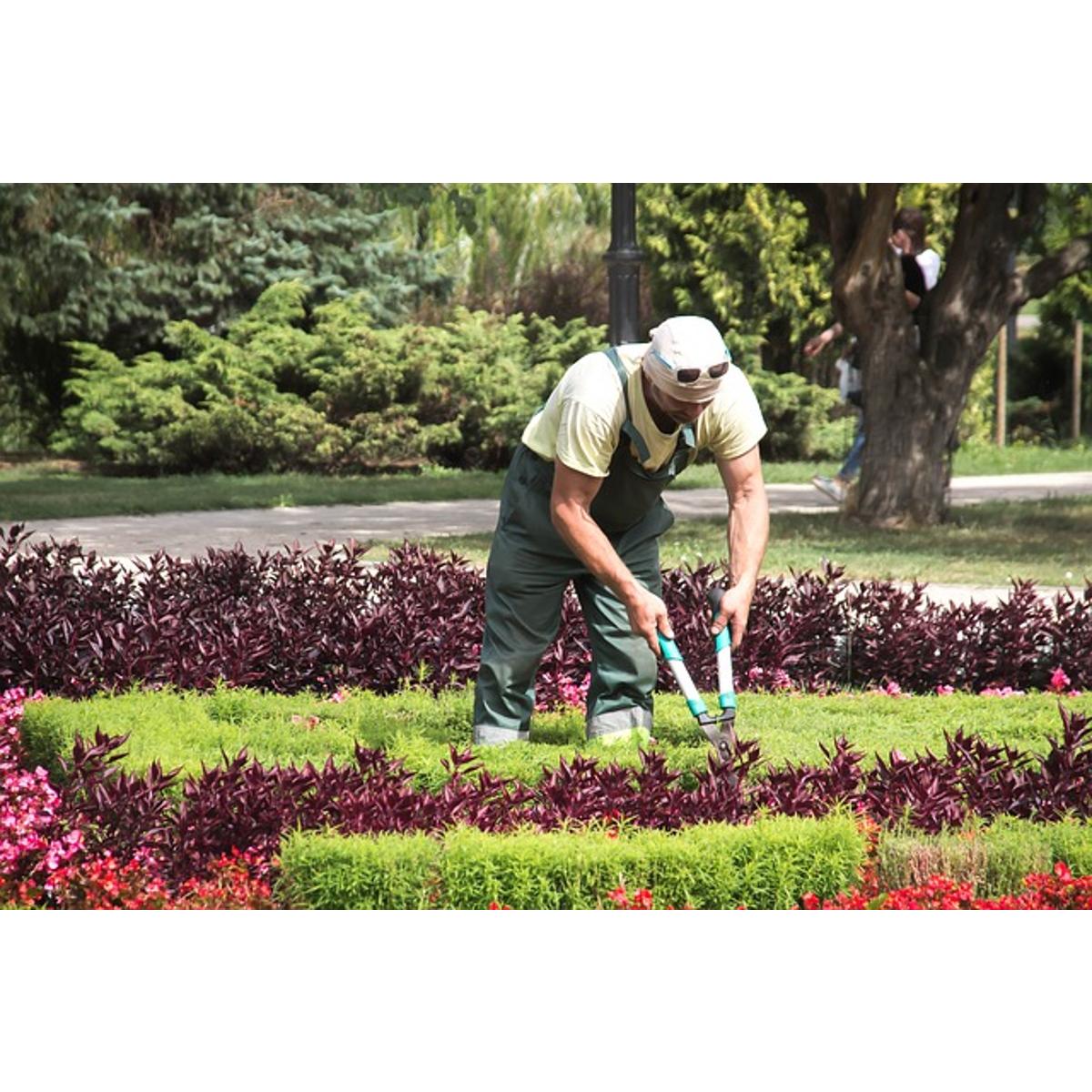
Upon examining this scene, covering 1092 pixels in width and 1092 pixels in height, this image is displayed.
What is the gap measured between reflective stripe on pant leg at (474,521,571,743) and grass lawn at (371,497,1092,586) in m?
4.95

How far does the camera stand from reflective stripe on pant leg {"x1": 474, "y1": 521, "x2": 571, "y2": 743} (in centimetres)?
564

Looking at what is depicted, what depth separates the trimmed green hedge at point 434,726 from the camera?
214 inches

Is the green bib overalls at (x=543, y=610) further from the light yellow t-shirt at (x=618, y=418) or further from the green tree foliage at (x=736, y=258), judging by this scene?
the green tree foliage at (x=736, y=258)

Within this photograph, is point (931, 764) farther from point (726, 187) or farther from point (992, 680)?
point (726, 187)

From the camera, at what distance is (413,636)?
7066 millimetres

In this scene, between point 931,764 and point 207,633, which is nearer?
point 931,764

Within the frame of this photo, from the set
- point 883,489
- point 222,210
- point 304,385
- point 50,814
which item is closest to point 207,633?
point 50,814

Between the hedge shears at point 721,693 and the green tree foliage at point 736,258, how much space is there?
15605mm

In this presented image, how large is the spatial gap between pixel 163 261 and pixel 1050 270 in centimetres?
1103

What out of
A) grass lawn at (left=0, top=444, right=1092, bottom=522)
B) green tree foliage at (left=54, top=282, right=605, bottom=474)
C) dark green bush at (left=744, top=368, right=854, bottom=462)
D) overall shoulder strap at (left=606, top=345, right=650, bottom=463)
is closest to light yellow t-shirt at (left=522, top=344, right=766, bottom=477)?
A: overall shoulder strap at (left=606, top=345, right=650, bottom=463)

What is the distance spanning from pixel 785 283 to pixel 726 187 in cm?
132

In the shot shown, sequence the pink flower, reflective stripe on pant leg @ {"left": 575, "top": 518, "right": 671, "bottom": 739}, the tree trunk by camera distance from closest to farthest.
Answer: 1. reflective stripe on pant leg @ {"left": 575, "top": 518, "right": 671, "bottom": 739}
2. the pink flower
3. the tree trunk

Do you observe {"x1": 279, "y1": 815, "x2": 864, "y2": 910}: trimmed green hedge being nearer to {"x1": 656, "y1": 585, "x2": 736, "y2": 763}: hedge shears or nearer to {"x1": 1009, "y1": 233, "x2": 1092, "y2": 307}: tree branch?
{"x1": 656, "y1": 585, "x2": 736, "y2": 763}: hedge shears

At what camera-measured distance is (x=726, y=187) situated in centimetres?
2091
